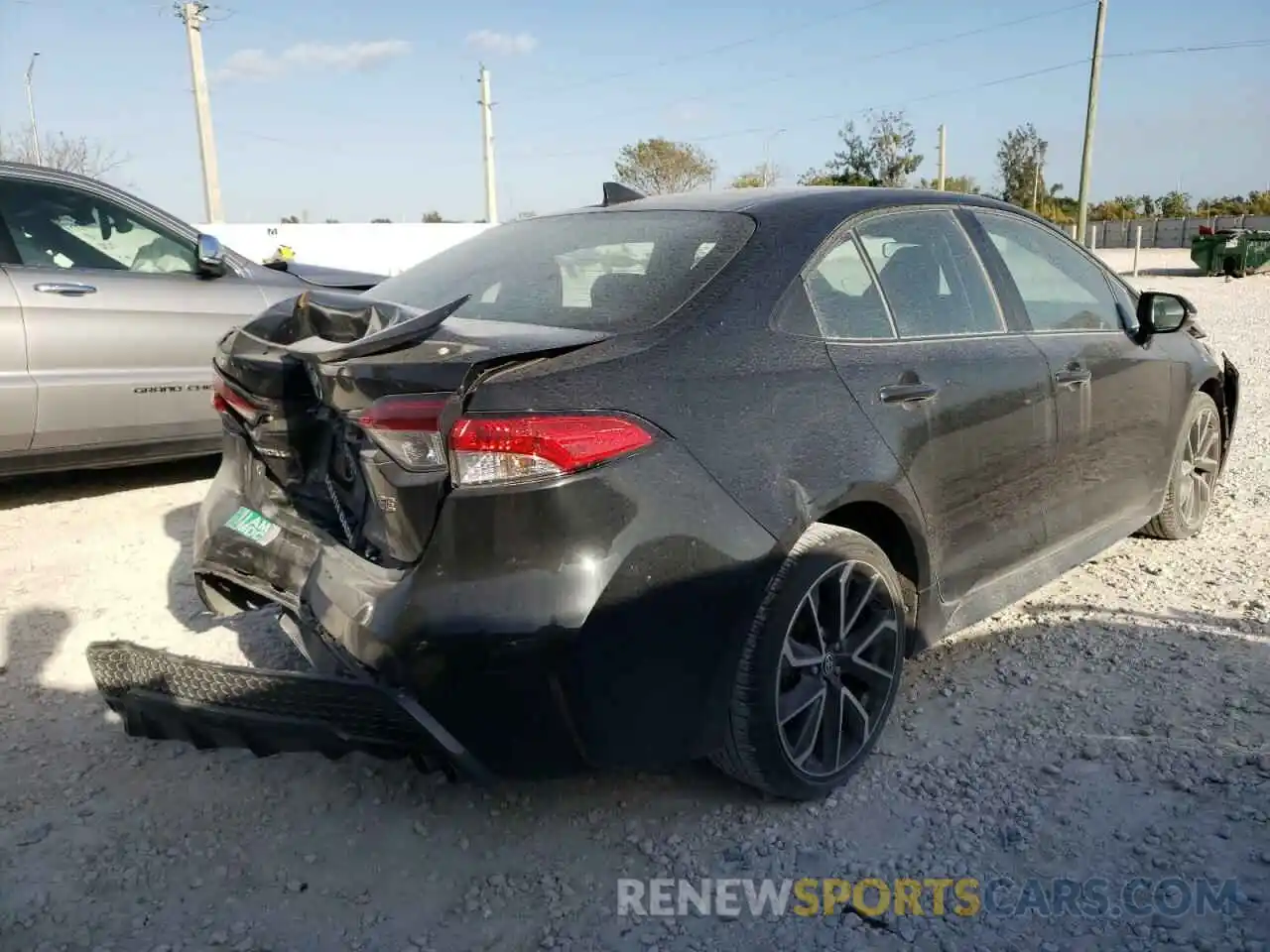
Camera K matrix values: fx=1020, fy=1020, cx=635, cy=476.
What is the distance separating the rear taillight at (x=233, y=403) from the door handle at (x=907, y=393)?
5.71ft

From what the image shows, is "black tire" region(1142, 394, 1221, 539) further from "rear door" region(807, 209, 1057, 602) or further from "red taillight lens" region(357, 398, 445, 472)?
"red taillight lens" region(357, 398, 445, 472)

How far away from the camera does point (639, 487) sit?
2262 mm

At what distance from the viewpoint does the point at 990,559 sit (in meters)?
3.29

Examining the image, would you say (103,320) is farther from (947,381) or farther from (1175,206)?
(1175,206)

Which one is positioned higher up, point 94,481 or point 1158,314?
point 1158,314

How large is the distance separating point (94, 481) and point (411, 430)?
15.2 feet

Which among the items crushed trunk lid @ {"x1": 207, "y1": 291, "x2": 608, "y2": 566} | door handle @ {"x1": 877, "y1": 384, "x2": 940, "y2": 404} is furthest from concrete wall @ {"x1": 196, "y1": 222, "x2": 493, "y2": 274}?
door handle @ {"x1": 877, "y1": 384, "x2": 940, "y2": 404}

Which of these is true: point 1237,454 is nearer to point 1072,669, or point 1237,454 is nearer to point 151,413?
point 1072,669

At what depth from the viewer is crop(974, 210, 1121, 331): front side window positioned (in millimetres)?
3660

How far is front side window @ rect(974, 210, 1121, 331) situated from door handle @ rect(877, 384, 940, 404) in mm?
877

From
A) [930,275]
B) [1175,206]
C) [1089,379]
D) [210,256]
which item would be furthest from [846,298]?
[1175,206]

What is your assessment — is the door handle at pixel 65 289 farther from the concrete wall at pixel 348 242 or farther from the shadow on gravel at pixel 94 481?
the concrete wall at pixel 348 242

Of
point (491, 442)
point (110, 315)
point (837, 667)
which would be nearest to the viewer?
point (491, 442)

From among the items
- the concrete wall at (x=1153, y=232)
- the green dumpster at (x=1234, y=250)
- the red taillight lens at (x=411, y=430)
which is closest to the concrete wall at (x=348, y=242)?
the green dumpster at (x=1234, y=250)
